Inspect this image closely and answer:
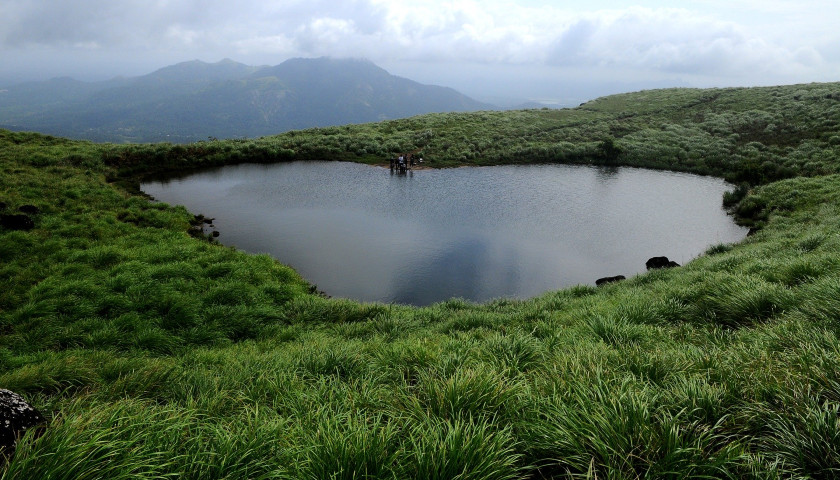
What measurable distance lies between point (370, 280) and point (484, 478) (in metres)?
13.0

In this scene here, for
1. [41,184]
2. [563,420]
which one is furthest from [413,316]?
[41,184]

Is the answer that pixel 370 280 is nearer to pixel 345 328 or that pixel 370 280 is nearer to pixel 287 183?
pixel 345 328

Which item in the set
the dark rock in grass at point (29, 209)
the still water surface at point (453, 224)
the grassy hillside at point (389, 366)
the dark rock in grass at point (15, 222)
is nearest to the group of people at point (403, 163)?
the still water surface at point (453, 224)

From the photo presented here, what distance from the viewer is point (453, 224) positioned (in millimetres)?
22297

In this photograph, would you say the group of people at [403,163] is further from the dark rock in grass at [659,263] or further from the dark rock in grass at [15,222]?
the dark rock in grass at [15,222]

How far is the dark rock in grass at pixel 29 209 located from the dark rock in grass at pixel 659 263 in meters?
28.6

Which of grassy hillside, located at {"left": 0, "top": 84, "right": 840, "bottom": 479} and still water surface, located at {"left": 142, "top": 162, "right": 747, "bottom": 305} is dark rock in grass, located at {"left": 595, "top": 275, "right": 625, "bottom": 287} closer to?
still water surface, located at {"left": 142, "top": 162, "right": 747, "bottom": 305}

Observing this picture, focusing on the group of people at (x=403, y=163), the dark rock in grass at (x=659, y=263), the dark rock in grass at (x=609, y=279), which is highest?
the group of people at (x=403, y=163)

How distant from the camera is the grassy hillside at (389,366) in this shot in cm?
309

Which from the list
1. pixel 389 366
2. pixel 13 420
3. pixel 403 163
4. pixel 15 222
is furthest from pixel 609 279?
pixel 15 222

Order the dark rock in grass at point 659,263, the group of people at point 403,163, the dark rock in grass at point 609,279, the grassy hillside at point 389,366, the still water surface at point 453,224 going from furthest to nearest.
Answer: the group of people at point 403,163
the dark rock in grass at point 659,263
the still water surface at point 453,224
the dark rock in grass at point 609,279
the grassy hillside at point 389,366

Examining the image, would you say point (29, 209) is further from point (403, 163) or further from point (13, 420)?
point (403, 163)

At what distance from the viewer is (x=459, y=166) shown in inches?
1555

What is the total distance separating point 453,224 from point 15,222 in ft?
66.6
